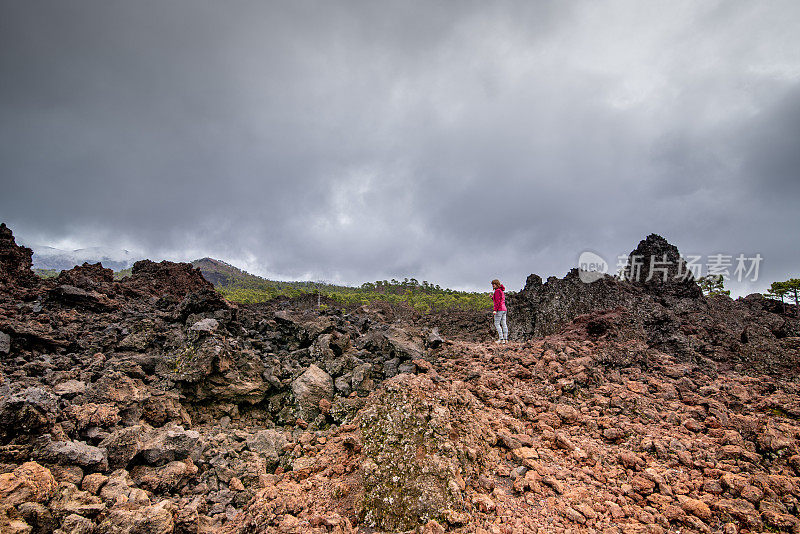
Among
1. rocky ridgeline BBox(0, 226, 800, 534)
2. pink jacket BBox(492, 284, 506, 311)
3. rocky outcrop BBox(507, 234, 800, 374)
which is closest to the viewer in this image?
rocky ridgeline BBox(0, 226, 800, 534)

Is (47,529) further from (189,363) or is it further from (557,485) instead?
(557,485)

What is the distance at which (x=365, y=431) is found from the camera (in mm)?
4645

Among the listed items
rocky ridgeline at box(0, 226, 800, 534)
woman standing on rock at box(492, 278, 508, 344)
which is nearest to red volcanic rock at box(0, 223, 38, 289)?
rocky ridgeline at box(0, 226, 800, 534)

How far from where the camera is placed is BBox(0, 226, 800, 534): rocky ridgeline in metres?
3.27

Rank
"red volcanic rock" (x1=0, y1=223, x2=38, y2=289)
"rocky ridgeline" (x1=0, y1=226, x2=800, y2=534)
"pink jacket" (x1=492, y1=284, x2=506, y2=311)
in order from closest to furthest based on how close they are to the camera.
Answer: "rocky ridgeline" (x1=0, y1=226, x2=800, y2=534) → "red volcanic rock" (x1=0, y1=223, x2=38, y2=289) → "pink jacket" (x1=492, y1=284, x2=506, y2=311)

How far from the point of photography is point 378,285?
5862 cm

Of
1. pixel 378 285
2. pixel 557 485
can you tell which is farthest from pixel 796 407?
pixel 378 285

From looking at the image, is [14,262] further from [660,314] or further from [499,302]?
[660,314]

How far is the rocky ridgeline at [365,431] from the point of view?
3.27 meters

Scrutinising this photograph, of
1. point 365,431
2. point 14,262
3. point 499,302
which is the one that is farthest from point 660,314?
point 14,262

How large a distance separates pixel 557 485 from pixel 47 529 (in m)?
4.92

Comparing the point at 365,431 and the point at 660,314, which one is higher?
the point at 660,314

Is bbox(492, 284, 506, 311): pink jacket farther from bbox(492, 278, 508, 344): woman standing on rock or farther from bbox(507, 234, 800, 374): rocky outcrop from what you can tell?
bbox(507, 234, 800, 374): rocky outcrop

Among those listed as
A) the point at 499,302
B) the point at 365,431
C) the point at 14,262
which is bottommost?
the point at 365,431
